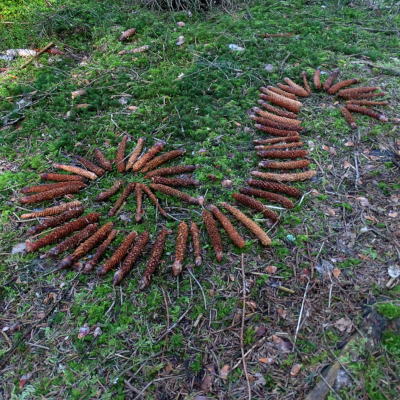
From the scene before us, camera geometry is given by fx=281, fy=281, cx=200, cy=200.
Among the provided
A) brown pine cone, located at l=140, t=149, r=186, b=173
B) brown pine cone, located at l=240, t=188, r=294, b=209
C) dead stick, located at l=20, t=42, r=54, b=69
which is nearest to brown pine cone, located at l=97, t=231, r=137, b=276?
brown pine cone, located at l=140, t=149, r=186, b=173

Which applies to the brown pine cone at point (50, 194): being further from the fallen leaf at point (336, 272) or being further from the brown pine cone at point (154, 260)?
the fallen leaf at point (336, 272)

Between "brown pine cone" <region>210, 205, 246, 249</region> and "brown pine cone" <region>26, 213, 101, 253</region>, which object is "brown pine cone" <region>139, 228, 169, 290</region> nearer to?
"brown pine cone" <region>210, 205, 246, 249</region>

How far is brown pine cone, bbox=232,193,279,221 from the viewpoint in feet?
11.7

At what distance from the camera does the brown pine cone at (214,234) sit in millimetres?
3244

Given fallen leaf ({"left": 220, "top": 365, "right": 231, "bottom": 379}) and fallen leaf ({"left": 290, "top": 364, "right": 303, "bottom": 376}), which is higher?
fallen leaf ({"left": 220, "top": 365, "right": 231, "bottom": 379})

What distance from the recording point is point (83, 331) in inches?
111

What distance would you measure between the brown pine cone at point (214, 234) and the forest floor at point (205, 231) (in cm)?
10

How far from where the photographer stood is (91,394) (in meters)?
2.48

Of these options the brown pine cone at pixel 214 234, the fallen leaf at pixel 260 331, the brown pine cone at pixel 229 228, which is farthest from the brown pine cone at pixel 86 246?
the fallen leaf at pixel 260 331

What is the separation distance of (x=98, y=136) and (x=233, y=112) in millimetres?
2312

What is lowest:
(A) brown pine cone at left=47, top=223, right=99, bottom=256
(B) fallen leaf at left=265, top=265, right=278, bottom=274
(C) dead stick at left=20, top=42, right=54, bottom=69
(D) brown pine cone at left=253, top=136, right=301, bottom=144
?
(B) fallen leaf at left=265, top=265, right=278, bottom=274

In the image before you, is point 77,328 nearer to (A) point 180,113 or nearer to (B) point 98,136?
(B) point 98,136

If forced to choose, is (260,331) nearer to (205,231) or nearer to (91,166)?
(205,231)

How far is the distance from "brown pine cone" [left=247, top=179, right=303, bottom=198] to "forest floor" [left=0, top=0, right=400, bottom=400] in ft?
0.40
